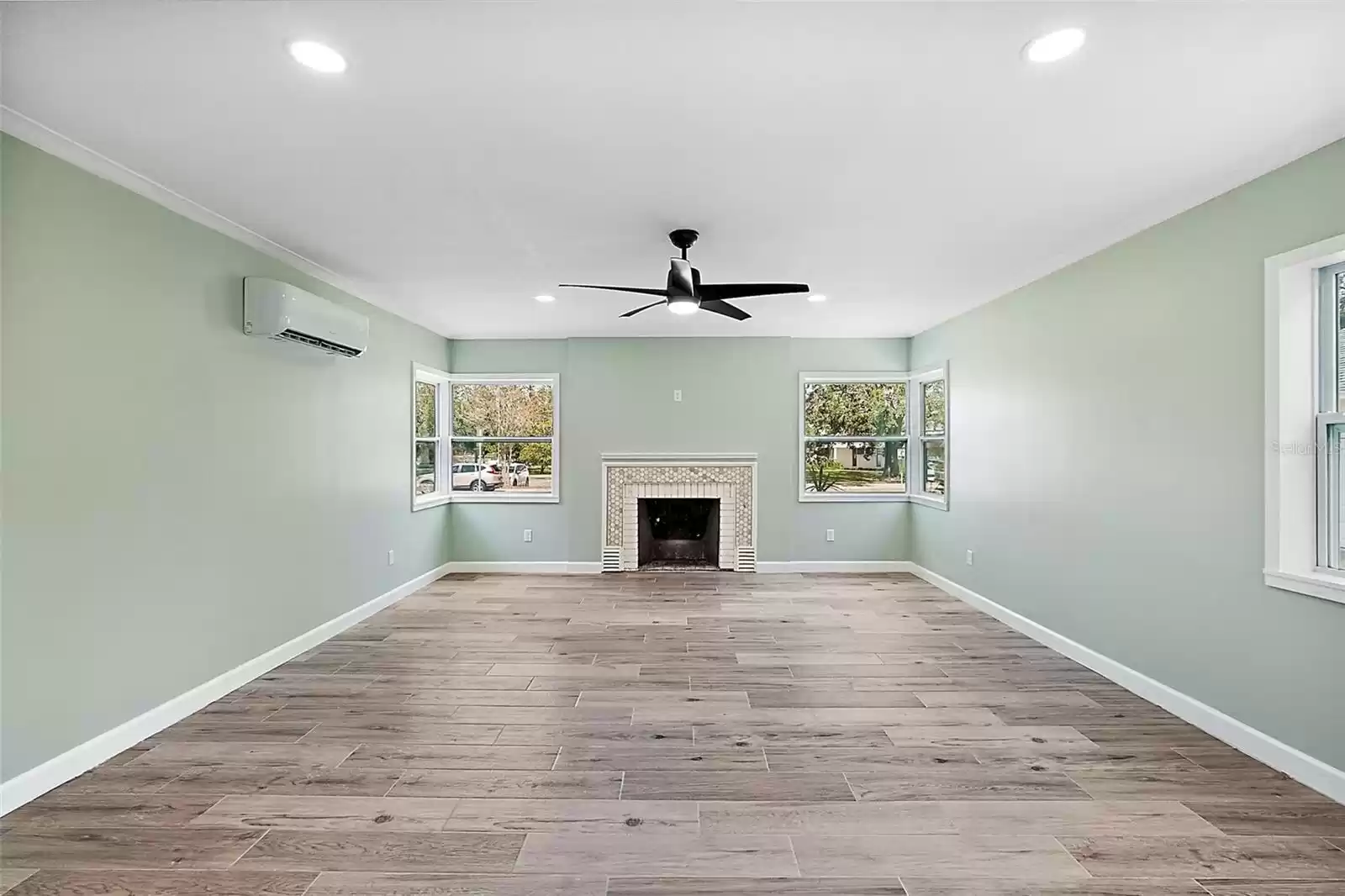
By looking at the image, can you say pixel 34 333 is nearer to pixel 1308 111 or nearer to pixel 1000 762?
pixel 1000 762

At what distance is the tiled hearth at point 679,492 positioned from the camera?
23.0ft

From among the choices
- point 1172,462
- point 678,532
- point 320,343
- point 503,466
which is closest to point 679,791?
point 1172,462

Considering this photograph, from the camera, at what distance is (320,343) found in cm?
419

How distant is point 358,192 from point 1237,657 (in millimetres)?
4370

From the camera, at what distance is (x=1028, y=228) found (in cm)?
356

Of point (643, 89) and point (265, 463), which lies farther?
point (265, 463)

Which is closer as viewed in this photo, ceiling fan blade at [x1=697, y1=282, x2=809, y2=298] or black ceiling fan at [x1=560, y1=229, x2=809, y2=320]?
black ceiling fan at [x1=560, y1=229, x2=809, y2=320]

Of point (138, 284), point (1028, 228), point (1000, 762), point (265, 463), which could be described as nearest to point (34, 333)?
point (138, 284)

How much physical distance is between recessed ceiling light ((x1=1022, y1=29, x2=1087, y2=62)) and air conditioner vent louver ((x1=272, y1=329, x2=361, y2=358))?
3.64 metres

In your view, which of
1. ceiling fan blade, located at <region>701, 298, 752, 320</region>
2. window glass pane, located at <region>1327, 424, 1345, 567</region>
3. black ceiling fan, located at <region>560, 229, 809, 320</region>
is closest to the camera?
window glass pane, located at <region>1327, 424, 1345, 567</region>

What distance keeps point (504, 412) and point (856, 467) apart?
3726mm

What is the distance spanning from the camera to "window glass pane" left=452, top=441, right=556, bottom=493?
716 cm

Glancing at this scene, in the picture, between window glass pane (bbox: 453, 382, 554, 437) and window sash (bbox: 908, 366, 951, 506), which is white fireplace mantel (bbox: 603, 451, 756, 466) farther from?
window sash (bbox: 908, 366, 951, 506)

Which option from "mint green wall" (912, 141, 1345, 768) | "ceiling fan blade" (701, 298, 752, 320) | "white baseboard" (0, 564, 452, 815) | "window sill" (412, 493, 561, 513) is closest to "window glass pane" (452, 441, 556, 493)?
"window sill" (412, 493, 561, 513)
